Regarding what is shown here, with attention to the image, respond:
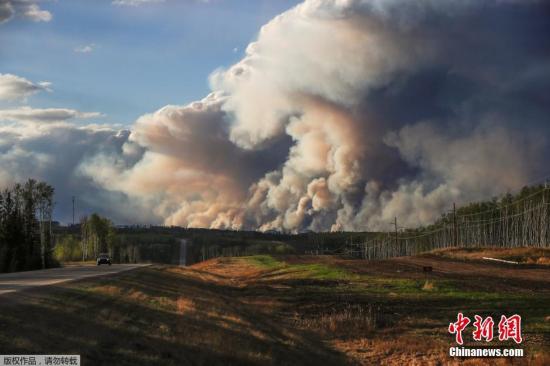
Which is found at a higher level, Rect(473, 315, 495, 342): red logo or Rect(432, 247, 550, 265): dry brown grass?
Rect(473, 315, 495, 342): red logo

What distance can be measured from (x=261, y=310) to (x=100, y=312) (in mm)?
13172

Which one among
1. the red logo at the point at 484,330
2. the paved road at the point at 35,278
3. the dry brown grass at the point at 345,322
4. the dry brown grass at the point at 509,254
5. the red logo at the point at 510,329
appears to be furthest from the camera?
the dry brown grass at the point at 509,254

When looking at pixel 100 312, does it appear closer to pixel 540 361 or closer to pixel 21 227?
pixel 540 361

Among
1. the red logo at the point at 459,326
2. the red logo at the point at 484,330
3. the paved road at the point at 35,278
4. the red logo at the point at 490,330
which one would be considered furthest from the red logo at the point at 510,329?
the paved road at the point at 35,278

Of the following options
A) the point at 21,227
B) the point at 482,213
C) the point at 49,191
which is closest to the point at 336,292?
the point at 21,227

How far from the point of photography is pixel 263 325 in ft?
92.4

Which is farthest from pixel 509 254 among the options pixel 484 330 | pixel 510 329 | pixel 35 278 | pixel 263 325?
pixel 484 330

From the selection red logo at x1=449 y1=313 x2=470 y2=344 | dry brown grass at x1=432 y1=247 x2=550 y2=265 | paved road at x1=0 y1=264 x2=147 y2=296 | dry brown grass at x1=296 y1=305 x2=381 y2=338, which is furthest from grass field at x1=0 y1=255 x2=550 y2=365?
dry brown grass at x1=432 y1=247 x2=550 y2=265

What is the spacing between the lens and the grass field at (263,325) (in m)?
18.7

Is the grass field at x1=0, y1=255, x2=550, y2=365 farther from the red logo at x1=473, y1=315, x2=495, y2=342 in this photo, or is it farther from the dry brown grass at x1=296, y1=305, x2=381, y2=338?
the red logo at x1=473, y1=315, x2=495, y2=342

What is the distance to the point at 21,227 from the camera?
98562 mm

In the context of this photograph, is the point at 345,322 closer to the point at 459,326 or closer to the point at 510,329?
the point at 459,326

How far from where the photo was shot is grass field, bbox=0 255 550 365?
18.7 metres

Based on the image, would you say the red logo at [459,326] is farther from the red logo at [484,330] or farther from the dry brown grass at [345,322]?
the dry brown grass at [345,322]
